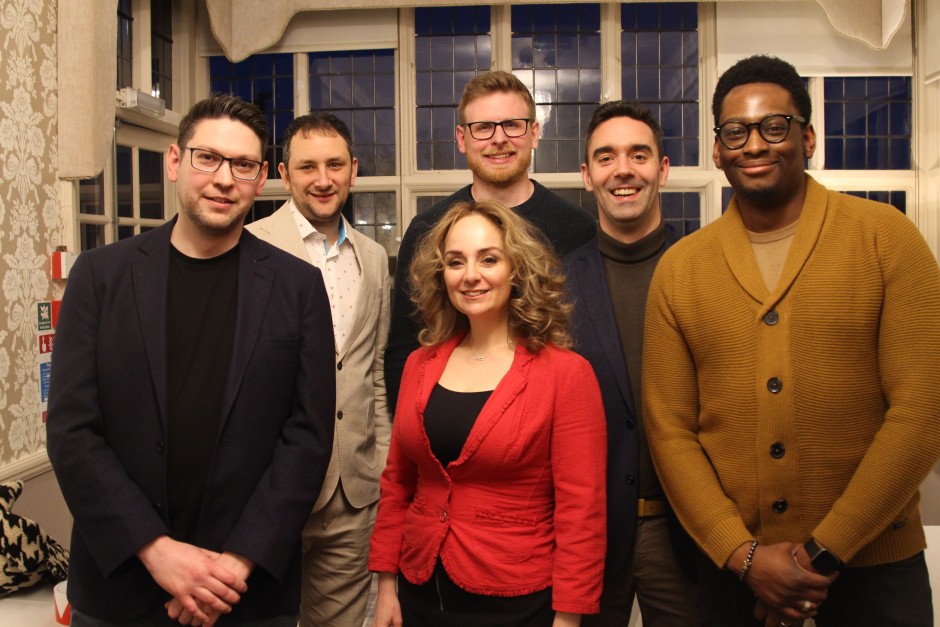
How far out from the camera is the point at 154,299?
156 cm

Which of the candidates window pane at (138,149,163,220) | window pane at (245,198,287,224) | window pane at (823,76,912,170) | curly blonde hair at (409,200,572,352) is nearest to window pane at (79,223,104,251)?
window pane at (138,149,163,220)

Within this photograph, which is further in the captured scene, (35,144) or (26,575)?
(35,144)

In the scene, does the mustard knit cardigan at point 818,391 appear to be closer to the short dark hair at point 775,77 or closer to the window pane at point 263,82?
the short dark hair at point 775,77

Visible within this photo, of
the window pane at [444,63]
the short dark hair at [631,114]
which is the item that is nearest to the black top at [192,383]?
the short dark hair at [631,114]

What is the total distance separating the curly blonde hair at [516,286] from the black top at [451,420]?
0.56 feet

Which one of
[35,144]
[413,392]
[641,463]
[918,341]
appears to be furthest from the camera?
[35,144]

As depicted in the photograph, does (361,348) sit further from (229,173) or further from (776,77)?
(776,77)

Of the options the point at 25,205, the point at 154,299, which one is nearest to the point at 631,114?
the point at 154,299

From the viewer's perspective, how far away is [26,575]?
7.44 ft

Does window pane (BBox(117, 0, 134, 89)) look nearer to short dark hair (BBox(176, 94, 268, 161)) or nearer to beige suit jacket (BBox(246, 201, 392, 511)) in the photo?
beige suit jacket (BBox(246, 201, 392, 511))

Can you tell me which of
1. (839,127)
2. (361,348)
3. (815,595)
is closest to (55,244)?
(361,348)

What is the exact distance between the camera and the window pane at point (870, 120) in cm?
434

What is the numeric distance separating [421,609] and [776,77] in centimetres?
134

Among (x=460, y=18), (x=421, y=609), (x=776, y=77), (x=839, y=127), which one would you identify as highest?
(x=460, y=18)
